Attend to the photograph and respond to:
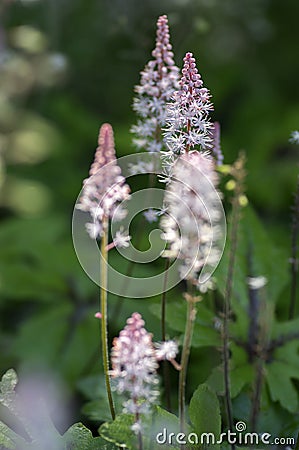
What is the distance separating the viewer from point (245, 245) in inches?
74.7

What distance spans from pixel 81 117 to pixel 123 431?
300 centimetres

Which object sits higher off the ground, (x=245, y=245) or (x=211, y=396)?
(x=245, y=245)

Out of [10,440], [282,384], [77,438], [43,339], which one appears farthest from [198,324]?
[43,339]

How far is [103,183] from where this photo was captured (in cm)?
119

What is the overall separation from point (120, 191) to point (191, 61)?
26 cm

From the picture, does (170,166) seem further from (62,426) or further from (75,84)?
(75,84)

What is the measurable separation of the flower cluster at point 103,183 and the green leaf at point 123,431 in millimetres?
347

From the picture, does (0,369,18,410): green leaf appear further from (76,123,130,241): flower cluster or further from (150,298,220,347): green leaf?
(150,298,220,347): green leaf

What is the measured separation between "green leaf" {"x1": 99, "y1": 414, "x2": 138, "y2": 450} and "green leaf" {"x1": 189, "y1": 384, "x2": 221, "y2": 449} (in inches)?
5.1

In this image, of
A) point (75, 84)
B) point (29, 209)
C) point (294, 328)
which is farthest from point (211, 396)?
point (75, 84)

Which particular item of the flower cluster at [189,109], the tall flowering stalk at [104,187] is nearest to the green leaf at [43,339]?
the tall flowering stalk at [104,187]

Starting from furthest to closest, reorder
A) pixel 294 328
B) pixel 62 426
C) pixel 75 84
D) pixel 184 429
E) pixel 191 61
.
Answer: pixel 75 84 → pixel 62 426 → pixel 294 328 → pixel 184 429 → pixel 191 61

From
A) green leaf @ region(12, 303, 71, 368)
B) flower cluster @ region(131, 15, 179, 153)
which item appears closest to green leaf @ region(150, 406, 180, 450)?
flower cluster @ region(131, 15, 179, 153)

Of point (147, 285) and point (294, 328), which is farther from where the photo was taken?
point (147, 285)
